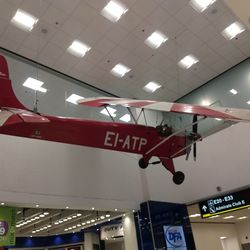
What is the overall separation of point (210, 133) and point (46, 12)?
6037 mm

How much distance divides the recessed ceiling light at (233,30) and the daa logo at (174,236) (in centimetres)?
635

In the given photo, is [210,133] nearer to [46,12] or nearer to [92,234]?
[46,12]

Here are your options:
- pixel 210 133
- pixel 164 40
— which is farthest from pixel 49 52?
pixel 210 133

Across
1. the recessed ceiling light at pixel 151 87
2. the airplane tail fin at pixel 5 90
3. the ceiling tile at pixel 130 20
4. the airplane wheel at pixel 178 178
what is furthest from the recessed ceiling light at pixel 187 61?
the airplane tail fin at pixel 5 90

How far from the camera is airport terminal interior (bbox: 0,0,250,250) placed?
6812mm

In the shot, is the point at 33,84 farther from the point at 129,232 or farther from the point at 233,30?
the point at 233,30

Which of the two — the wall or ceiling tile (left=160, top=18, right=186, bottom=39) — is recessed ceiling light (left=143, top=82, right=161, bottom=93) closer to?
ceiling tile (left=160, top=18, right=186, bottom=39)

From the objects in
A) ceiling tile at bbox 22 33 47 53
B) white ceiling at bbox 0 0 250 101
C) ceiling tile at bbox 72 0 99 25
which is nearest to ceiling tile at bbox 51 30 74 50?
white ceiling at bbox 0 0 250 101

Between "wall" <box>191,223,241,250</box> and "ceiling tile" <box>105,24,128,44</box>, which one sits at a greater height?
"ceiling tile" <box>105,24,128,44</box>

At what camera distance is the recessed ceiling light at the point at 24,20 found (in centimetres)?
766

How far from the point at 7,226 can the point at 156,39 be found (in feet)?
21.9

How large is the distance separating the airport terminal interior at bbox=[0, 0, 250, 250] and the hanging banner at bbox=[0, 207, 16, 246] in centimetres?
3

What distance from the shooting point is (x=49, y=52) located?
8906mm

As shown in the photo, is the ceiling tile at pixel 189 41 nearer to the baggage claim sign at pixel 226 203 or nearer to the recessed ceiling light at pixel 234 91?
the recessed ceiling light at pixel 234 91
